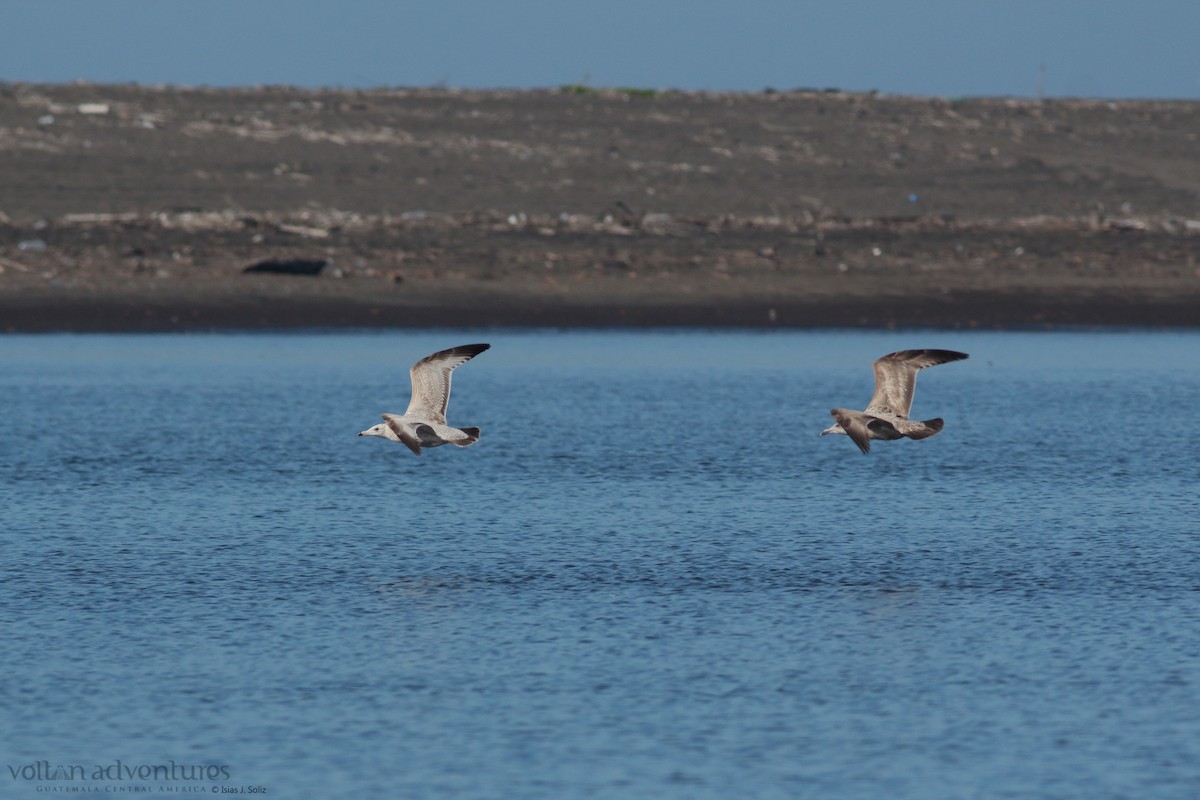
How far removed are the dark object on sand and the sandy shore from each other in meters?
0.13

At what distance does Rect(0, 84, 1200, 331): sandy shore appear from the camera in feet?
110

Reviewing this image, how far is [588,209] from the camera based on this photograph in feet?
134

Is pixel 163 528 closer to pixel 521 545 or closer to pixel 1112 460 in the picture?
pixel 521 545

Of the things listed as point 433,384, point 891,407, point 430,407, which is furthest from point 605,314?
point 891,407

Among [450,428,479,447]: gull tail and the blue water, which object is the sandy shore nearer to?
the blue water

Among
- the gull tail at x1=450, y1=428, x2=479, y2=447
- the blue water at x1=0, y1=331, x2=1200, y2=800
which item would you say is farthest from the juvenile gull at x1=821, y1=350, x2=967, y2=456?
the gull tail at x1=450, y1=428, x2=479, y2=447

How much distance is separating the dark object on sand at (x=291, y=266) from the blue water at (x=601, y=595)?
7.31 m

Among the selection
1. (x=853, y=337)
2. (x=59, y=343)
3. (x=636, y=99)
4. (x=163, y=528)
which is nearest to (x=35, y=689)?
Result: (x=163, y=528)

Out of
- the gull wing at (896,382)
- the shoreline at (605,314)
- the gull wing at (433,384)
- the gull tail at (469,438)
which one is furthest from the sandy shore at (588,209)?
the gull wing at (896,382)

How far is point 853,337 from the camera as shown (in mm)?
32125

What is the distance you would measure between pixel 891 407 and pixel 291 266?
20.3 meters

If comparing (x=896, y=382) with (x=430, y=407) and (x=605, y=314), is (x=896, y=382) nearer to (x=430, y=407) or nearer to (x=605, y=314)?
(x=430, y=407)

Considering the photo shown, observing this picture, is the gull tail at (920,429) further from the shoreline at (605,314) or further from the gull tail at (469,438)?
the shoreline at (605,314)

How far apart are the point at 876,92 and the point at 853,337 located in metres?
25.3
